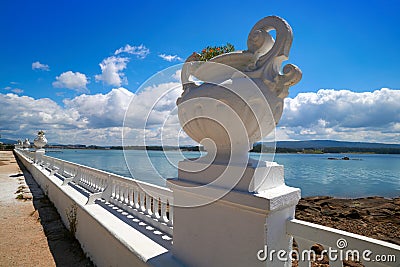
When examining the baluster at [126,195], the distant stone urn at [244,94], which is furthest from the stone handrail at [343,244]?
the baluster at [126,195]

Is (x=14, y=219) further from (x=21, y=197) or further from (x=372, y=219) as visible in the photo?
(x=372, y=219)

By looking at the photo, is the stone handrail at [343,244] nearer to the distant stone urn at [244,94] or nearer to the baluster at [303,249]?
the baluster at [303,249]

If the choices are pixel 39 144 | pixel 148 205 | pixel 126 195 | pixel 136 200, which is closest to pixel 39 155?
pixel 39 144

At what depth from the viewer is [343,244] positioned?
46.9 inches

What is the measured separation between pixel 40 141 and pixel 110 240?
524 inches

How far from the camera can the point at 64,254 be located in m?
3.58

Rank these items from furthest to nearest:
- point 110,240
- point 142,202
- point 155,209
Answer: point 142,202, point 155,209, point 110,240

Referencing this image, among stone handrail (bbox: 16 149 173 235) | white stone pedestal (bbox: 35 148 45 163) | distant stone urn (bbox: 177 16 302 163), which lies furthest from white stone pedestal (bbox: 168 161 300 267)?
white stone pedestal (bbox: 35 148 45 163)

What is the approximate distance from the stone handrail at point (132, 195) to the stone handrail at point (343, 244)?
189cm

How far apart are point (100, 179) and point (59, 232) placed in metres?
1.25

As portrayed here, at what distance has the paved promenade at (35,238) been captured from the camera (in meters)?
3.40

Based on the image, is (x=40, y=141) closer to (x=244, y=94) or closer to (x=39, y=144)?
(x=39, y=144)

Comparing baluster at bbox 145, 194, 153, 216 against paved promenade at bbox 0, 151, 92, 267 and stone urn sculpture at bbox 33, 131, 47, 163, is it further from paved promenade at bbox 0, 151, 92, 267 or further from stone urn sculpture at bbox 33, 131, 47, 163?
stone urn sculpture at bbox 33, 131, 47, 163

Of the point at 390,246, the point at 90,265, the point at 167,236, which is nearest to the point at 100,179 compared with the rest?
the point at 90,265
